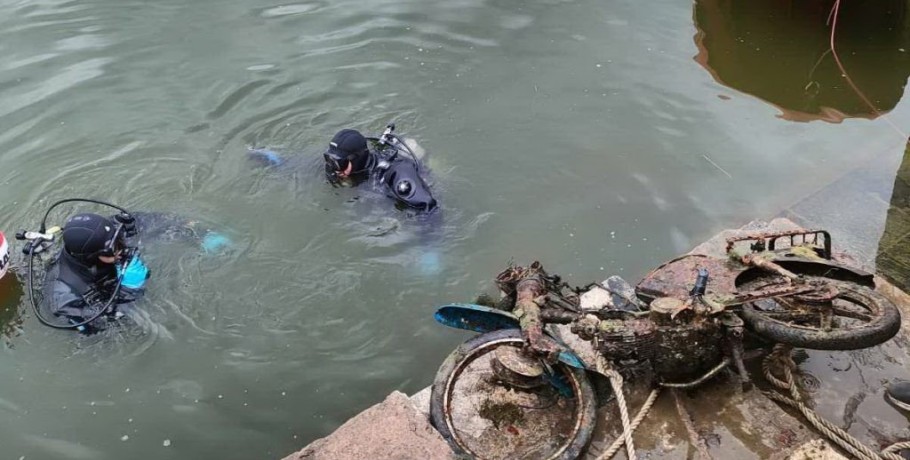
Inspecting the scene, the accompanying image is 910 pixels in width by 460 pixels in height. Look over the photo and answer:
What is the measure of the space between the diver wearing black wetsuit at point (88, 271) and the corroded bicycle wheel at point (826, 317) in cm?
411

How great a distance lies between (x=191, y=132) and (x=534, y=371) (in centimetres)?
508

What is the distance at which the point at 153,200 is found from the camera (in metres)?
6.14

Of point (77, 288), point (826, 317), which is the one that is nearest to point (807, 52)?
point (826, 317)

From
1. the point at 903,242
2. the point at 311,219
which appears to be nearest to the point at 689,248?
the point at 903,242

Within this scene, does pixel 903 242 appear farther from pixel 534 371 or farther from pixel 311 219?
pixel 311 219

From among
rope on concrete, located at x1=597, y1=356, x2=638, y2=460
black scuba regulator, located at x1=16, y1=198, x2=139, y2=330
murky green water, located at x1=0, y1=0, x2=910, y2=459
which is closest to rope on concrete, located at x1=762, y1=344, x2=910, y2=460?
rope on concrete, located at x1=597, y1=356, x2=638, y2=460

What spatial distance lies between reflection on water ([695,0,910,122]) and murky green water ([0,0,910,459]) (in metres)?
0.05

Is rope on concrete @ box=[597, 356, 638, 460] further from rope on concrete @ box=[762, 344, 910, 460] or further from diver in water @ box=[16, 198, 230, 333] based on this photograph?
diver in water @ box=[16, 198, 230, 333]

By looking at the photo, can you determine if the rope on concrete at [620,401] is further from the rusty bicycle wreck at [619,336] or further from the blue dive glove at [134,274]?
the blue dive glove at [134,274]

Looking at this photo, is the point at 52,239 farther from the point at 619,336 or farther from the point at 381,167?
the point at 619,336

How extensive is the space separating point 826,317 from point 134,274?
15.1 feet

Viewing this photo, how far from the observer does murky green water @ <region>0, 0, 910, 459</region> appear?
466 centimetres

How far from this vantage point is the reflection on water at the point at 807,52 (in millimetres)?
7453

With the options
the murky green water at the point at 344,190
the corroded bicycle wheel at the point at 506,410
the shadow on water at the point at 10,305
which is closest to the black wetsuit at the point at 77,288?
the murky green water at the point at 344,190
